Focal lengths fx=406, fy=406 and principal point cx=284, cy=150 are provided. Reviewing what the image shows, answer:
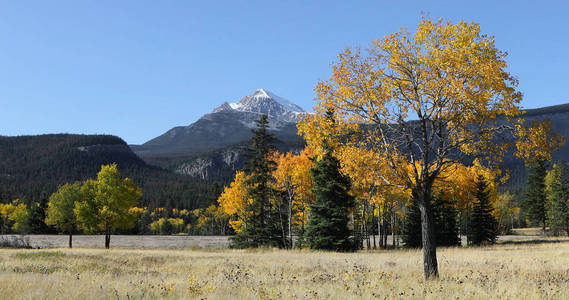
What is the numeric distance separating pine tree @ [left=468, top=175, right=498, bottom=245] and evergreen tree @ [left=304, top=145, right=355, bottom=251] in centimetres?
2409

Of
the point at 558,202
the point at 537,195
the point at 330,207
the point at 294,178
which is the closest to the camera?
the point at 330,207

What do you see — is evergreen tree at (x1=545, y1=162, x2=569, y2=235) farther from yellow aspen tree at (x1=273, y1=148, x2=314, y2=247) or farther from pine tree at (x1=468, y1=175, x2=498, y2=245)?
yellow aspen tree at (x1=273, y1=148, x2=314, y2=247)

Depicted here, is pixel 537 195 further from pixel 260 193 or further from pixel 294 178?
pixel 260 193

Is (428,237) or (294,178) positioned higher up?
(294,178)

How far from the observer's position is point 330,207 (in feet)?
111

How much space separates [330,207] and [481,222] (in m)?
27.0

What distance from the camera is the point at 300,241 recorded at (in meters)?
39.8

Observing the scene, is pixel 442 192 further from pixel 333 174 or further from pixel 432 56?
pixel 432 56

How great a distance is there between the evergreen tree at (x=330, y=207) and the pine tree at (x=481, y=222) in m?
24.1

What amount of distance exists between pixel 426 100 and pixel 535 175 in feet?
274

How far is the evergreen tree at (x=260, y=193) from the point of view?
134 ft

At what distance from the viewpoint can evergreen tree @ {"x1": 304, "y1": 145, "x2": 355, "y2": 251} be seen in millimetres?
33531

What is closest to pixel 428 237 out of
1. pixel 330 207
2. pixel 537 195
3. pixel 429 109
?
pixel 429 109

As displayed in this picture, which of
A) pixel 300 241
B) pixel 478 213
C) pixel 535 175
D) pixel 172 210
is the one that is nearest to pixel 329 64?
pixel 300 241
